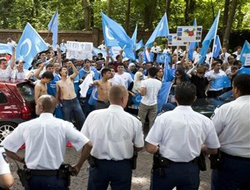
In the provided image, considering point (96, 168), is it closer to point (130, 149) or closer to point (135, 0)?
point (130, 149)

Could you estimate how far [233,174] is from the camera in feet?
11.9

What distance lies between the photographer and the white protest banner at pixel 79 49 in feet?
33.5

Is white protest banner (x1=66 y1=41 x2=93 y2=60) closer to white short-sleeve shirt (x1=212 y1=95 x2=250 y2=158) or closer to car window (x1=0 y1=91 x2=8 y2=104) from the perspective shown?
car window (x1=0 y1=91 x2=8 y2=104)

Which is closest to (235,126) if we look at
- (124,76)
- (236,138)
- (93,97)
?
(236,138)

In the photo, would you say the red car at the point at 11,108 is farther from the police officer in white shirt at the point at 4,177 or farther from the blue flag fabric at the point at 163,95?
the police officer in white shirt at the point at 4,177

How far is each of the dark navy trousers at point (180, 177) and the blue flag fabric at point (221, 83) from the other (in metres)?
6.77

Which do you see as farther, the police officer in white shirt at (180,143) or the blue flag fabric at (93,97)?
the blue flag fabric at (93,97)

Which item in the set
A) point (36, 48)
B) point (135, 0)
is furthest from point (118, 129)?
point (135, 0)

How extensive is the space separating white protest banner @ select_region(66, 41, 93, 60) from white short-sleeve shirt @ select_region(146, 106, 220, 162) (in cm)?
712

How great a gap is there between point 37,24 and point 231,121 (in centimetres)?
3067

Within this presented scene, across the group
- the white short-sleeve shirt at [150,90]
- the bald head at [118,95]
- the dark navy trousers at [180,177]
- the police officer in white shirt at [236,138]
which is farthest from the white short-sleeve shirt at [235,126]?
the white short-sleeve shirt at [150,90]

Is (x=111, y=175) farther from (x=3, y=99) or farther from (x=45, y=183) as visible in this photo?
(x=3, y=99)

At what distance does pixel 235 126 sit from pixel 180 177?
2.69ft

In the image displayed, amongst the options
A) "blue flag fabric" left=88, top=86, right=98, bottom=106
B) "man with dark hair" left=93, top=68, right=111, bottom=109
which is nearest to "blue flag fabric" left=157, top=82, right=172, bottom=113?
"man with dark hair" left=93, top=68, right=111, bottom=109
